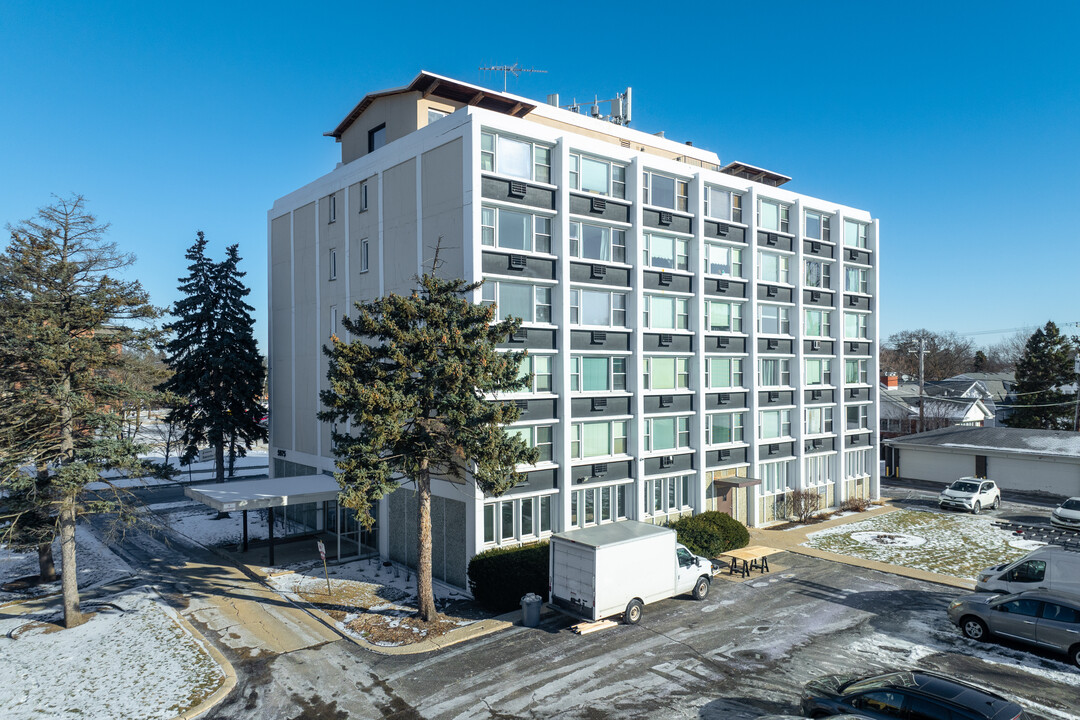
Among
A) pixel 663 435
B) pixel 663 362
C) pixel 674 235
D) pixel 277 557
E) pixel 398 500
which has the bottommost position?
pixel 277 557

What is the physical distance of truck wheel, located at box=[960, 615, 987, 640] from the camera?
17438mm

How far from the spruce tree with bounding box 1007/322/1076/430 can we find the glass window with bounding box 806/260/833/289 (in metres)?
28.8

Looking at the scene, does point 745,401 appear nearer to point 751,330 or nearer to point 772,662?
point 751,330

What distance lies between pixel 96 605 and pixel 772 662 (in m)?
20.2

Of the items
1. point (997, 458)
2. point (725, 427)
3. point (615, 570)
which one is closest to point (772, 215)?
point (725, 427)

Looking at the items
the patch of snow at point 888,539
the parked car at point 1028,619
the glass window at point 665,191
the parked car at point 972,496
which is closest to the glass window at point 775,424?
the patch of snow at point 888,539

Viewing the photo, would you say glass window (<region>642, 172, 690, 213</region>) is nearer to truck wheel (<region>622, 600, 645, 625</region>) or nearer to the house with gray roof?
truck wheel (<region>622, 600, 645, 625</region>)

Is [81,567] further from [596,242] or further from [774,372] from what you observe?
[774,372]

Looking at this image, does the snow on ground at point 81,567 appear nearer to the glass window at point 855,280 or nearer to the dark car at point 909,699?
the dark car at point 909,699

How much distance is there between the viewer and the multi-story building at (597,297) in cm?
2309

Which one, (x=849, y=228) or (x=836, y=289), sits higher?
(x=849, y=228)

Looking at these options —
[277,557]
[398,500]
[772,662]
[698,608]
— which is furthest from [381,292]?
[772,662]

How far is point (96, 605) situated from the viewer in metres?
20.2

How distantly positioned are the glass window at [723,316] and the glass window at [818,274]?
20.3ft
